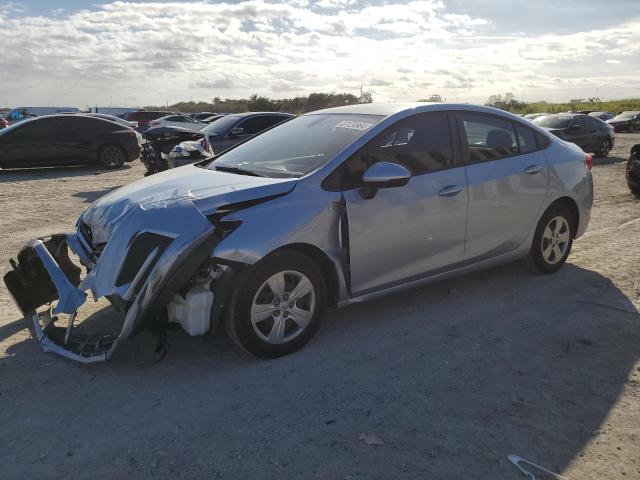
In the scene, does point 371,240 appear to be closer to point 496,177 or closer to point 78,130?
point 496,177

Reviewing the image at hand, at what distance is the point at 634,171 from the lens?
10297mm

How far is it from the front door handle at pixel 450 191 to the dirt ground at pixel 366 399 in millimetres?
1002

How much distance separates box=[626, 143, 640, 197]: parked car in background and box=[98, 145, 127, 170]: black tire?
12.3 meters

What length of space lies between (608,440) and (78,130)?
14.9 metres

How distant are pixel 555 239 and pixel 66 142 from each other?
13.0 m

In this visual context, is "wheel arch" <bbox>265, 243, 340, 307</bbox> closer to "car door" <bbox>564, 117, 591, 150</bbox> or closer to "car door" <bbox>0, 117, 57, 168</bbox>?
"car door" <bbox>0, 117, 57, 168</bbox>

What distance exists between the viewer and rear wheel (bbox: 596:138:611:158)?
18453 mm

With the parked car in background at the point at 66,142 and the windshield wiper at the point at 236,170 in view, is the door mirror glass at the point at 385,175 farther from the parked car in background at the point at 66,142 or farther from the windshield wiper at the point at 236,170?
the parked car in background at the point at 66,142

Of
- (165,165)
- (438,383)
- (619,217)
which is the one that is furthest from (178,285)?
(165,165)

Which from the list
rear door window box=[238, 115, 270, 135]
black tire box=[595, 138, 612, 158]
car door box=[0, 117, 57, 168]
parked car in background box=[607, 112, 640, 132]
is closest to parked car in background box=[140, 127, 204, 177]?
rear door window box=[238, 115, 270, 135]

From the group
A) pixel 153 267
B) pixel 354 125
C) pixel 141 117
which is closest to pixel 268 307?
pixel 153 267

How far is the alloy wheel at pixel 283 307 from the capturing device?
3812mm

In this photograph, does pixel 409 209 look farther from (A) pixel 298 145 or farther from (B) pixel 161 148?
(B) pixel 161 148

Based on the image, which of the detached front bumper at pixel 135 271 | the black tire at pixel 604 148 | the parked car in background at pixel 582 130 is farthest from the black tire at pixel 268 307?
the black tire at pixel 604 148
